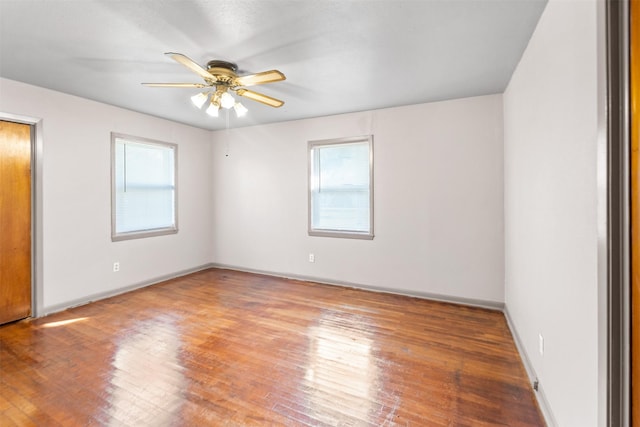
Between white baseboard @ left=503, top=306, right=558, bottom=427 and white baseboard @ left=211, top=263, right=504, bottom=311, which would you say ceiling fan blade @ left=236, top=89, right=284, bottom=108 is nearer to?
white baseboard @ left=211, top=263, right=504, bottom=311

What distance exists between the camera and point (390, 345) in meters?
2.66

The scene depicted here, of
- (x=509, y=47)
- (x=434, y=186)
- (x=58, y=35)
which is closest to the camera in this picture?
(x=58, y=35)

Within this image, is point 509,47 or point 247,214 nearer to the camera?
point 509,47

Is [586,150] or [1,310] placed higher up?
[586,150]

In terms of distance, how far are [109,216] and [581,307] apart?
4787 mm

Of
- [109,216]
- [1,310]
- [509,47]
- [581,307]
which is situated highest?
[509,47]

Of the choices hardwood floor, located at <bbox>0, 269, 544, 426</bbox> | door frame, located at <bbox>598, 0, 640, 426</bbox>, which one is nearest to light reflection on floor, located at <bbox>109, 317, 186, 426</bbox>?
hardwood floor, located at <bbox>0, 269, 544, 426</bbox>

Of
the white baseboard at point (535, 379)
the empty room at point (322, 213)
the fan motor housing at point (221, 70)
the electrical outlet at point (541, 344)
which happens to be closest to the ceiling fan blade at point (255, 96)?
the empty room at point (322, 213)

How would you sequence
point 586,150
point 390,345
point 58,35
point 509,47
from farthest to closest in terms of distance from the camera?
point 390,345
point 509,47
point 58,35
point 586,150

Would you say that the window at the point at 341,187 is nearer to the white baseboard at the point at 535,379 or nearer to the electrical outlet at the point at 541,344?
the white baseboard at the point at 535,379

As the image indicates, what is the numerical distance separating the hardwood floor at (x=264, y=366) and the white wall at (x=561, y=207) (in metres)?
0.51

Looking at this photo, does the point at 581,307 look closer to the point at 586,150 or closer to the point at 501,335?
the point at 586,150

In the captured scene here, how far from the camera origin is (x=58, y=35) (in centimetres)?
220

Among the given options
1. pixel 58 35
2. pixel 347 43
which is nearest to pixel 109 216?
pixel 58 35
